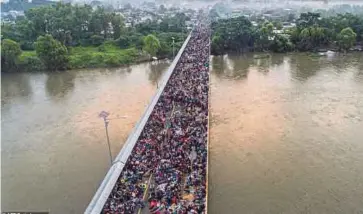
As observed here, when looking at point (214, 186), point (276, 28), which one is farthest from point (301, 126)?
point (276, 28)

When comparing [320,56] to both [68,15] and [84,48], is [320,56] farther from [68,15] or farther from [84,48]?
[68,15]

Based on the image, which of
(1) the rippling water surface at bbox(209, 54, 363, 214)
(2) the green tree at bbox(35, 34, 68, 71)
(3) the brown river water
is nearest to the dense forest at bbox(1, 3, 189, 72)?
(2) the green tree at bbox(35, 34, 68, 71)

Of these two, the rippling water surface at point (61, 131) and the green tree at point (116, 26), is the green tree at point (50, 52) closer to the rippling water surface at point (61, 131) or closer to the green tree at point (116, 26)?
the rippling water surface at point (61, 131)

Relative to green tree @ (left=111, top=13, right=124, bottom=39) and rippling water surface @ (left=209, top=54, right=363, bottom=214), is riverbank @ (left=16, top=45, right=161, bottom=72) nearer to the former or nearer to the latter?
green tree @ (left=111, top=13, right=124, bottom=39)

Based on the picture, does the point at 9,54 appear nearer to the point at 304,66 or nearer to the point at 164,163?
the point at 164,163

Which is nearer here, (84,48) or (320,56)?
(320,56)

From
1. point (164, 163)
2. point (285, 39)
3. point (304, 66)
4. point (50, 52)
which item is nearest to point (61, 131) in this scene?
point (164, 163)
